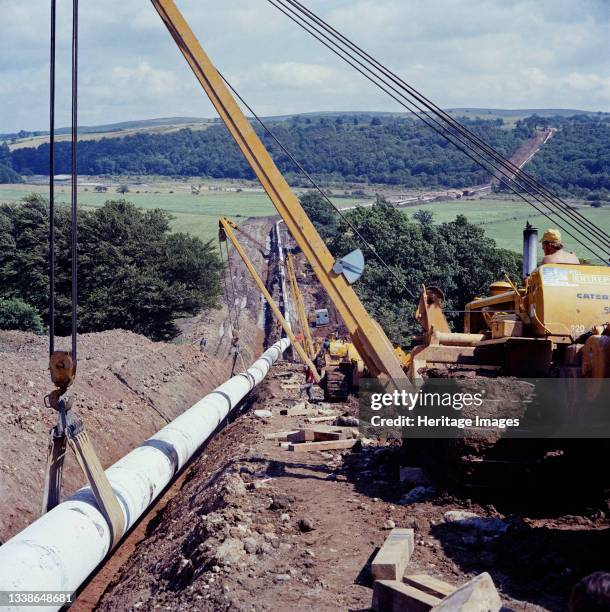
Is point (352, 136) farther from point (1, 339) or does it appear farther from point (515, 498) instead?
point (515, 498)

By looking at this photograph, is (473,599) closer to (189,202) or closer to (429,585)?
(429,585)

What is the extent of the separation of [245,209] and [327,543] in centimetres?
10443

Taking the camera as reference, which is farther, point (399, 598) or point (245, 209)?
point (245, 209)

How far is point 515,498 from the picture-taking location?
36.2 ft

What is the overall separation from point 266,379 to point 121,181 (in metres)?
121

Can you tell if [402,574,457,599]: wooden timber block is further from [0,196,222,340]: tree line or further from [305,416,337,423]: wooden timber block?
[0,196,222,340]: tree line

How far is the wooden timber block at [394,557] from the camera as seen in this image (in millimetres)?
8172

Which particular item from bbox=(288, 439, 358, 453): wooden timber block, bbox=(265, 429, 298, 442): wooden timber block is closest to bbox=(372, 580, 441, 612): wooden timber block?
bbox=(288, 439, 358, 453): wooden timber block

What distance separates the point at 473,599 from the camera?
6.71 metres

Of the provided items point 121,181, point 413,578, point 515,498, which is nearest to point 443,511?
point 515,498

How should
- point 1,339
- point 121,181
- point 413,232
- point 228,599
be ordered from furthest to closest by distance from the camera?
point 121,181 → point 413,232 → point 1,339 → point 228,599

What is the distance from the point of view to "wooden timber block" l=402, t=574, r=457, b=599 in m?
7.49

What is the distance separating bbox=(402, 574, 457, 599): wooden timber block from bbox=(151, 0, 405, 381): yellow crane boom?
6.08 m

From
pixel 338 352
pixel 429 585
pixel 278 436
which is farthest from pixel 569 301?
pixel 338 352
